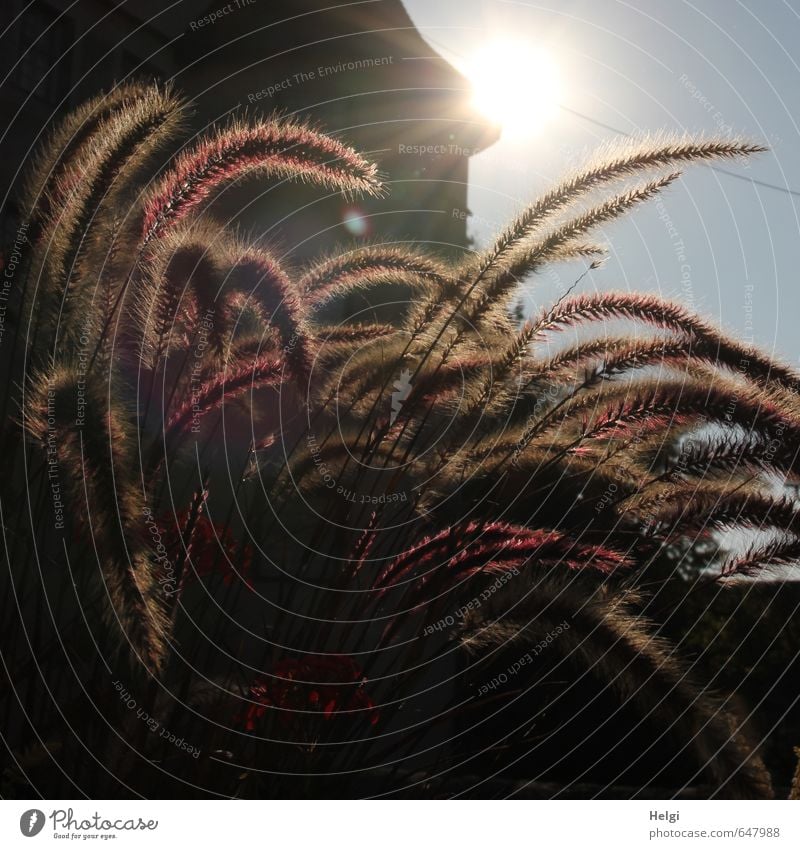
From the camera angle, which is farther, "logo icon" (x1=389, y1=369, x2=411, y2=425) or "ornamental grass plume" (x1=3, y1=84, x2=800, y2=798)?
"logo icon" (x1=389, y1=369, x2=411, y2=425)

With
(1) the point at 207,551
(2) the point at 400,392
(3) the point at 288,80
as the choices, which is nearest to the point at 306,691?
(1) the point at 207,551

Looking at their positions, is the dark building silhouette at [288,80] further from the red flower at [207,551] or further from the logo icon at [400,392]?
the red flower at [207,551]

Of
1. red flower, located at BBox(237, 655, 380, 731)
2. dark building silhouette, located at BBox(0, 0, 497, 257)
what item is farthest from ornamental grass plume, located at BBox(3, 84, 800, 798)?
dark building silhouette, located at BBox(0, 0, 497, 257)

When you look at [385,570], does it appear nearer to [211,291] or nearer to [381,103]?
[211,291]
